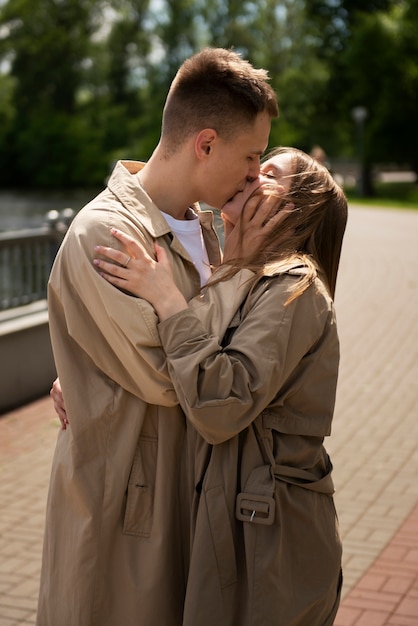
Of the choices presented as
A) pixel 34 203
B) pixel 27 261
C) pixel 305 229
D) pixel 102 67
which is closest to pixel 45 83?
pixel 102 67

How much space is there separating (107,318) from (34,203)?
5146 centimetres

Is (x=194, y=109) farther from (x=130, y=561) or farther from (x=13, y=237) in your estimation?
(x=13, y=237)

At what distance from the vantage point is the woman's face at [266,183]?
2.84m

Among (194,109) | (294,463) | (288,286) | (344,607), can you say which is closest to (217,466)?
(294,463)

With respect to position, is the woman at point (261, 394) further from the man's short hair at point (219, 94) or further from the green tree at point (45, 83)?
the green tree at point (45, 83)

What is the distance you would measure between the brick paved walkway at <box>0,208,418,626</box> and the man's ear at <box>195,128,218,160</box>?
2.60m

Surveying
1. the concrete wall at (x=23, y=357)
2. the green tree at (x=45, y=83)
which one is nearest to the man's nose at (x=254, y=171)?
the concrete wall at (x=23, y=357)

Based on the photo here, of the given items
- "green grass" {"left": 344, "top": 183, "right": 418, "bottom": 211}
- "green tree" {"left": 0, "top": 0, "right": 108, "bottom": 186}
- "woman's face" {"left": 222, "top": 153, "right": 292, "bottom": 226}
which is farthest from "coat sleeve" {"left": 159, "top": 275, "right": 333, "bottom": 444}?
"green tree" {"left": 0, "top": 0, "right": 108, "bottom": 186}

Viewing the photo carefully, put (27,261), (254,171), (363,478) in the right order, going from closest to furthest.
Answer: (254,171)
(363,478)
(27,261)

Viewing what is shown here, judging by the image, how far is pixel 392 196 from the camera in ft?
147

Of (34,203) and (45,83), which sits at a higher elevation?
(45,83)

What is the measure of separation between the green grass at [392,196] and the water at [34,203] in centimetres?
1191

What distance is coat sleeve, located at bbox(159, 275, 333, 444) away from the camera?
255 centimetres

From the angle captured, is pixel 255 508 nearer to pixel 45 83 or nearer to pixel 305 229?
pixel 305 229
